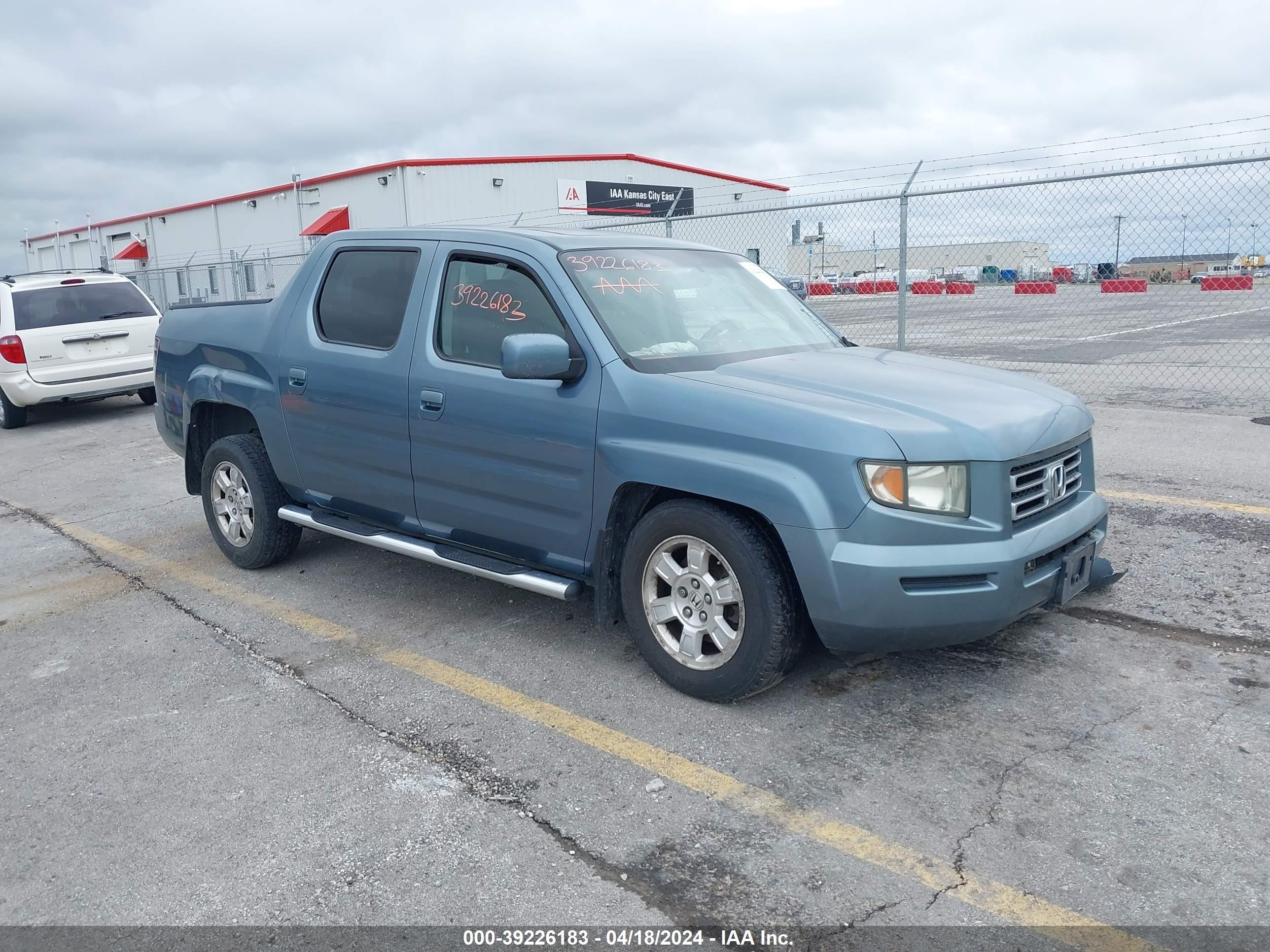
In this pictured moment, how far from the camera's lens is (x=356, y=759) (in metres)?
3.60

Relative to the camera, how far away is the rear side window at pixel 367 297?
192 inches

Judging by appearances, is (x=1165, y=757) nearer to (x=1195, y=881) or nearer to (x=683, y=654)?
(x=1195, y=881)

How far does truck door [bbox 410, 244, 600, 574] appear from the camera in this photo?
13.5 ft

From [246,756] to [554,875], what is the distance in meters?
1.38

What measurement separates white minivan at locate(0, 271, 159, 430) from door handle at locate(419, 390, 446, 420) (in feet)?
28.8

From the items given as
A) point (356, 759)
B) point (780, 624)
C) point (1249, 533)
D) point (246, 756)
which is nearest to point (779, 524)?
point (780, 624)

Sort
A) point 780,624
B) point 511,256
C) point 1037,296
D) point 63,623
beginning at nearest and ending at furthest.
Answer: point 780,624, point 511,256, point 63,623, point 1037,296

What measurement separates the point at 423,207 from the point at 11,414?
69.0 feet

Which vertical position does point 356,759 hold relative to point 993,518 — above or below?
below

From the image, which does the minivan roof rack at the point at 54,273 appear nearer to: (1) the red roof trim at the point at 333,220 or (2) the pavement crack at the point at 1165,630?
(2) the pavement crack at the point at 1165,630

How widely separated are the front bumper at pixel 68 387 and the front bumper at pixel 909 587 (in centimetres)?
1065

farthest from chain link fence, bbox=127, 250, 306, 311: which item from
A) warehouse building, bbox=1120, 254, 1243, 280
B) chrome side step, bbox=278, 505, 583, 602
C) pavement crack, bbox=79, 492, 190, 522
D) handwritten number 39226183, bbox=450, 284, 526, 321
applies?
handwritten number 39226183, bbox=450, 284, 526, 321

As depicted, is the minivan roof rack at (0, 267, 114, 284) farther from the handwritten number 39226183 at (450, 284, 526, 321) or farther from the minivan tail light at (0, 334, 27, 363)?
the handwritten number 39226183 at (450, 284, 526, 321)

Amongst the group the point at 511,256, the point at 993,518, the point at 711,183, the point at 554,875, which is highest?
the point at 711,183
